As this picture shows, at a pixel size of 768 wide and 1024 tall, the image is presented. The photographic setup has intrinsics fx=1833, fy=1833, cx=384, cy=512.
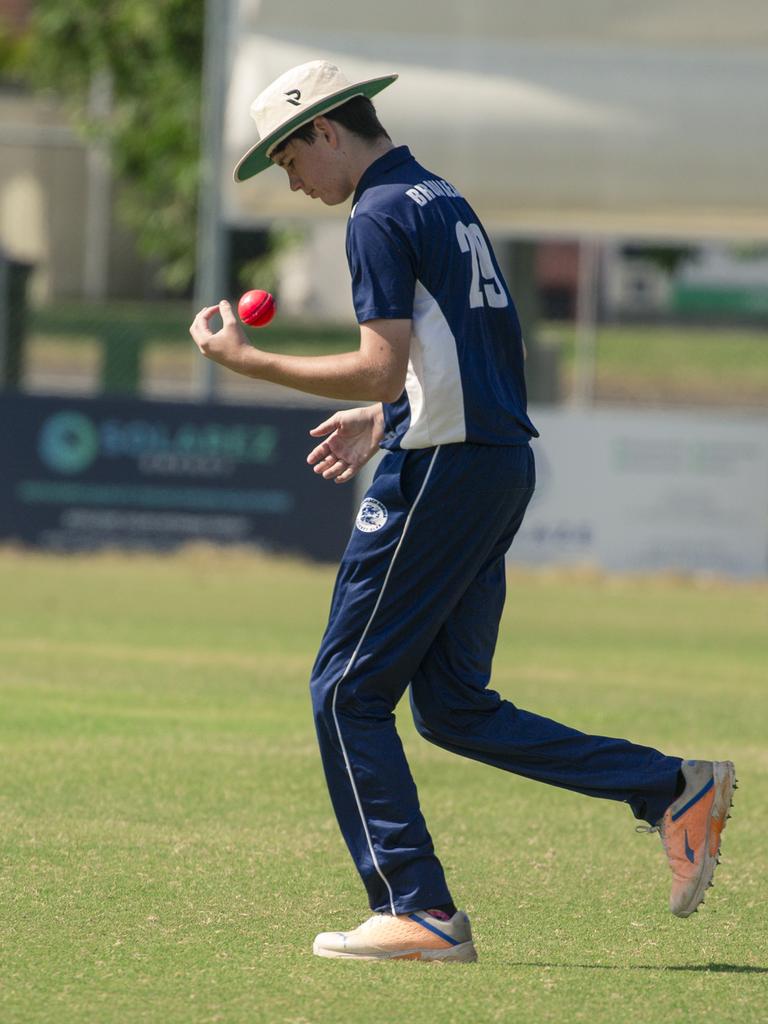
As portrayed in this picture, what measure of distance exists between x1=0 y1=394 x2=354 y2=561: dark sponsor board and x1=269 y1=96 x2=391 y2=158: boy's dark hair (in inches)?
391

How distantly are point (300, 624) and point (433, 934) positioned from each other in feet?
23.5

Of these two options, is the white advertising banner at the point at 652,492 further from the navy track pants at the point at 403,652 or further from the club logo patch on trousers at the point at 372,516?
the club logo patch on trousers at the point at 372,516

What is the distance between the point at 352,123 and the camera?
14.5 ft

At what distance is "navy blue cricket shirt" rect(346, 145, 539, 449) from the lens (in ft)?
13.9

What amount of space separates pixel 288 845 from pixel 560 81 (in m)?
11.2

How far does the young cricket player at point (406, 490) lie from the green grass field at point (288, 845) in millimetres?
259

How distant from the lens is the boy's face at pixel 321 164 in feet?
14.4

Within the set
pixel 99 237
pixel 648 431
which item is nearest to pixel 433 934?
pixel 648 431

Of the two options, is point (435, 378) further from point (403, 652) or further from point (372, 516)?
point (403, 652)

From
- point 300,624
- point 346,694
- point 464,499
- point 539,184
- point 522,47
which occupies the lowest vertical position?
point 300,624

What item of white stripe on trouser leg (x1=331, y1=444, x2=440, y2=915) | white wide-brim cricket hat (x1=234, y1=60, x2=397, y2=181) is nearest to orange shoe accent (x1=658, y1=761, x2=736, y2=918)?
white stripe on trouser leg (x1=331, y1=444, x2=440, y2=915)

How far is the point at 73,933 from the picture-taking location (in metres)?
4.51

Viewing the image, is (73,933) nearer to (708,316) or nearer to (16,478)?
(16,478)

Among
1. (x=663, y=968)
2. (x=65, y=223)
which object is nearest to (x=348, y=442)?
(x=663, y=968)
